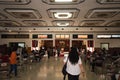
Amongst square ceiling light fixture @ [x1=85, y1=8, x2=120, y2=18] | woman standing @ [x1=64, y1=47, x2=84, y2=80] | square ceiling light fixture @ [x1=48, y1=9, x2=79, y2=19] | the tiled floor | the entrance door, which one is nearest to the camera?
woman standing @ [x1=64, y1=47, x2=84, y2=80]

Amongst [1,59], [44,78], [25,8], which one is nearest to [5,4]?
[25,8]

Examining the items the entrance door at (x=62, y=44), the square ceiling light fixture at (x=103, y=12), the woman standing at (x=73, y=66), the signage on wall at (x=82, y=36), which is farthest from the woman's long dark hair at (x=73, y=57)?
the entrance door at (x=62, y=44)

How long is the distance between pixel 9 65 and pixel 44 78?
242 cm

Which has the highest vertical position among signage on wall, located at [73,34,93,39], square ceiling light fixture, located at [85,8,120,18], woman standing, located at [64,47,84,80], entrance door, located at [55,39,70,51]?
square ceiling light fixture, located at [85,8,120,18]

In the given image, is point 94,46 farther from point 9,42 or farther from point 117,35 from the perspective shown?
point 9,42

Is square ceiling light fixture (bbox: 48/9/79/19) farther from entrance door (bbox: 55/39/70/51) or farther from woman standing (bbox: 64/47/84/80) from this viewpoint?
entrance door (bbox: 55/39/70/51)

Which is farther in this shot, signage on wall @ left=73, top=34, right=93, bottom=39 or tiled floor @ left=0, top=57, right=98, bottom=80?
signage on wall @ left=73, top=34, right=93, bottom=39

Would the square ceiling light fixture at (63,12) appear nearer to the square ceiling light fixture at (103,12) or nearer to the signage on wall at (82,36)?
the square ceiling light fixture at (103,12)

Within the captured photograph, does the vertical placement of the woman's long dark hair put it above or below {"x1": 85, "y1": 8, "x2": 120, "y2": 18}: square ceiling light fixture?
below

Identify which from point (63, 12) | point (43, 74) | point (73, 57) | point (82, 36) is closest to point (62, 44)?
point (82, 36)

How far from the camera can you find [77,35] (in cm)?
3222

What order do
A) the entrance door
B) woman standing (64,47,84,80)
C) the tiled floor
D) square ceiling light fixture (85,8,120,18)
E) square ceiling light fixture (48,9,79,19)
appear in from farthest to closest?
the entrance door
square ceiling light fixture (48,9,79,19)
square ceiling light fixture (85,8,120,18)
the tiled floor
woman standing (64,47,84,80)

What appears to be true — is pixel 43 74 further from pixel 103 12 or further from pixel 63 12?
pixel 103 12

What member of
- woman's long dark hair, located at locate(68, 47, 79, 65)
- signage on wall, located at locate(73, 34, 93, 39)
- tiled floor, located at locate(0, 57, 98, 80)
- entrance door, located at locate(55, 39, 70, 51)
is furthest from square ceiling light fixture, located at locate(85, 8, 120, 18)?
entrance door, located at locate(55, 39, 70, 51)
